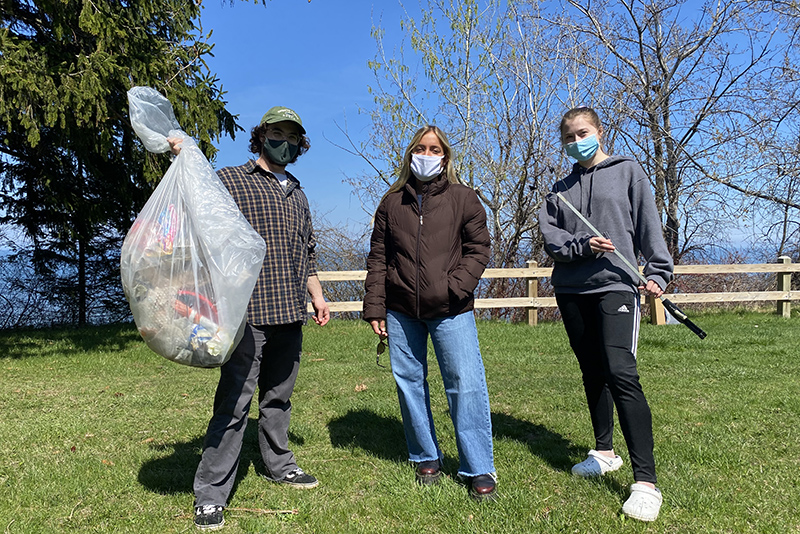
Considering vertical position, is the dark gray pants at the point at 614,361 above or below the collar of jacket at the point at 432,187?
below

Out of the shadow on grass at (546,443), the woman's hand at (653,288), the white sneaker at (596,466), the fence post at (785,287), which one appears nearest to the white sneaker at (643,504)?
the shadow on grass at (546,443)

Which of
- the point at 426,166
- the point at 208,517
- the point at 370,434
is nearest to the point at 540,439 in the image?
the point at 370,434

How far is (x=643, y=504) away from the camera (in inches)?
111

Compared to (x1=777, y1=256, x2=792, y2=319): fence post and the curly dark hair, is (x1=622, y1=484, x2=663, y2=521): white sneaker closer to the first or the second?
the curly dark hair

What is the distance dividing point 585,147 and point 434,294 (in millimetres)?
1220

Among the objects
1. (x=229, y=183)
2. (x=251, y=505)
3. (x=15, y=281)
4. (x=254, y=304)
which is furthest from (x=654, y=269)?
(x=15, y=281)

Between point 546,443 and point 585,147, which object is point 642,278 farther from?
point 546,443

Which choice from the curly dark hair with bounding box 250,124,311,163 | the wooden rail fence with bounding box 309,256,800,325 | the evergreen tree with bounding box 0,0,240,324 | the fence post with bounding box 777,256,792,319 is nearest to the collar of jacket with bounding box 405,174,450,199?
the curly dark hair with bounding box 250,124,311,163

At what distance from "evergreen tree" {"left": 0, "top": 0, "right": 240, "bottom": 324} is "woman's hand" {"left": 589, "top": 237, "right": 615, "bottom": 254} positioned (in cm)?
699

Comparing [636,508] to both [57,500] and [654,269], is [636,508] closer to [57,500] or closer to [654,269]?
[654,269]

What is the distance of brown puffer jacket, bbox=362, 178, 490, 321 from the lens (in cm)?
311

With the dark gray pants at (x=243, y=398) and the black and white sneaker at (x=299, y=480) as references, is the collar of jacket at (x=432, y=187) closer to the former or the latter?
the dark gray pants at (x=243, y=398)

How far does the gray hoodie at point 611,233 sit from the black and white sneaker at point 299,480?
1.87m

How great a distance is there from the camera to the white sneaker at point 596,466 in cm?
340
